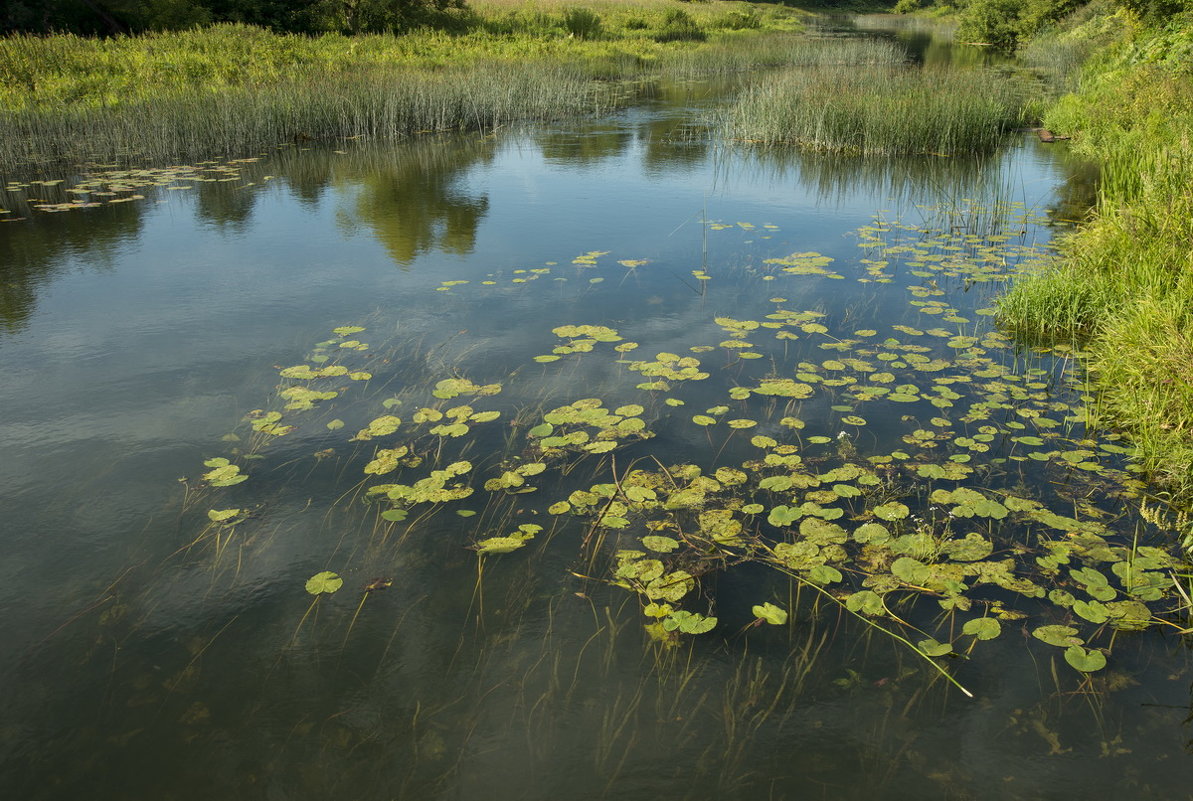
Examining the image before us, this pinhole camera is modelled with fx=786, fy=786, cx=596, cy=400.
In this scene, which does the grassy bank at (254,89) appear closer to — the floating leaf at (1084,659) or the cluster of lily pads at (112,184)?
the cluster of lily pads at (112,184)

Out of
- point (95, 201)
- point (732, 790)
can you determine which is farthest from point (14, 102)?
point (732, 790)

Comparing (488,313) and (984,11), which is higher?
(984,11)

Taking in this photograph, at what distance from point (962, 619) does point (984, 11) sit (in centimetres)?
3686

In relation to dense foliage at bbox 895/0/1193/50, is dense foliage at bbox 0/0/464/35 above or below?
below

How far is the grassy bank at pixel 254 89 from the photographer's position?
33.7 feet

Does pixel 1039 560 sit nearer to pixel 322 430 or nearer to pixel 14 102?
pixel 322 430

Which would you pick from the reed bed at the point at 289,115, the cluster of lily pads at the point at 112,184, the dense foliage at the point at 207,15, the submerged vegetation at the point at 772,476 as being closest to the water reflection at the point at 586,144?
the reed bed at the point at 289,115

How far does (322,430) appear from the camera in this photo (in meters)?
3.81

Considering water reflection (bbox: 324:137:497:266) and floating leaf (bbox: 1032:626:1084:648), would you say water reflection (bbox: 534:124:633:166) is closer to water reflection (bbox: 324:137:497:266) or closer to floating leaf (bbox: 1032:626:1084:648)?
water reflection (bbox: 324:137:497:266)

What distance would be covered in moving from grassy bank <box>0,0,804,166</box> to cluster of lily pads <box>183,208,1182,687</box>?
7.73m

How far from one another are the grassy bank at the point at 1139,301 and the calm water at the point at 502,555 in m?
0.25

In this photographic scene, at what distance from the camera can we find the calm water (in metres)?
2.16

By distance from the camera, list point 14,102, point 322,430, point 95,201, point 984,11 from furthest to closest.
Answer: point 984,11
point 14,102
point 95,201
point 322,430

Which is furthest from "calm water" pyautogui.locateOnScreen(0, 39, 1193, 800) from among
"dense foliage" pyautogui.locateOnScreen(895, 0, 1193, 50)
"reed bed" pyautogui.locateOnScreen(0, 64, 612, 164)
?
"dense foliage" pyautogui.locateOnScreen(895, 0, 1193, 50)
